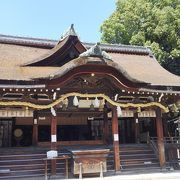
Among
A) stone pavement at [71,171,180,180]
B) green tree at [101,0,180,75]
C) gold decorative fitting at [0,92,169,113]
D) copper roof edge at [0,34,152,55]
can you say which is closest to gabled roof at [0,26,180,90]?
copper roof edge at [0,34,152,55]

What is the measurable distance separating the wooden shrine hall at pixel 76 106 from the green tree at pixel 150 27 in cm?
842

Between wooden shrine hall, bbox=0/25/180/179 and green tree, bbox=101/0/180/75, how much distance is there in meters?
8.42

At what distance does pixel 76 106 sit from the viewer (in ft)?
45.8

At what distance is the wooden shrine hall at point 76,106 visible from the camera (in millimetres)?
11625

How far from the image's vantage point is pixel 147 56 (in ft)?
66.9

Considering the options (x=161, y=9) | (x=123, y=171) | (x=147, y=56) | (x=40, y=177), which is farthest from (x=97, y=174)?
(x=161, y=9)

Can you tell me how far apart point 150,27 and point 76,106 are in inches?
595

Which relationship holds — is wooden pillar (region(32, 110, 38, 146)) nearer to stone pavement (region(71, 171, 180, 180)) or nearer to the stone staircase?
the stone staircase

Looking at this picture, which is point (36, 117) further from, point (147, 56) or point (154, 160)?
point (147, 56)

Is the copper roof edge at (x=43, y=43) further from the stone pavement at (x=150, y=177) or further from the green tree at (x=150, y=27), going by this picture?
the stone pavement at (x=150, y=177)

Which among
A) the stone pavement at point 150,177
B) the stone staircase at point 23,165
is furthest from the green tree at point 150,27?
the stone staircase at point 23,165

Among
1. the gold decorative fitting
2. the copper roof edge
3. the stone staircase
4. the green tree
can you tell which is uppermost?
the green tree

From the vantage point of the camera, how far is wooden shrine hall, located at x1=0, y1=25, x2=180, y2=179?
1162 cm

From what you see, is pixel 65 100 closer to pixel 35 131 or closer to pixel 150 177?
pixel 35 131
